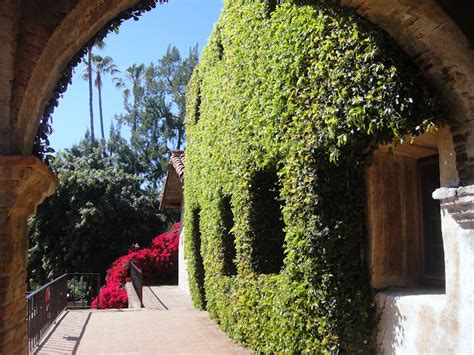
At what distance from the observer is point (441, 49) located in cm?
407

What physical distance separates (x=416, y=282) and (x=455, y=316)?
1.34m

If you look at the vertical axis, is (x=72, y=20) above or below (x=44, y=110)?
above

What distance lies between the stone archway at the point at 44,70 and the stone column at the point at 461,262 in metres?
0.20

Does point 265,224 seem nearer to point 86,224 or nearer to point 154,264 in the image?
point 154,264

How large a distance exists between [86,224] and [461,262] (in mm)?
20849

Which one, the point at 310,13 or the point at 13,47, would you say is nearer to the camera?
the point at 13,47

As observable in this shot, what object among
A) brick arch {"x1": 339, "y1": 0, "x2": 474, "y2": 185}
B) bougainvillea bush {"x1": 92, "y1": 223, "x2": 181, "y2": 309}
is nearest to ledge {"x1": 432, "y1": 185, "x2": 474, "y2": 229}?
brick arch {"x1": 339, "y1": 0, "x2": 474, "y2": 185}

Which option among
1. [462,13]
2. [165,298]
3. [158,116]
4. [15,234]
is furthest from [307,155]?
[158,116]

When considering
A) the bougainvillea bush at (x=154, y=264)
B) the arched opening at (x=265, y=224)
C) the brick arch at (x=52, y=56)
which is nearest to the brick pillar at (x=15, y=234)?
the brick arch at (x=52, y=56)

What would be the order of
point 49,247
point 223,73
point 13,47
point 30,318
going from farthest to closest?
point 49,247 < point 223,73 < point 30,318 < point 13,47

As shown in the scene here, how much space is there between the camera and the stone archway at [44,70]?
3.67 m

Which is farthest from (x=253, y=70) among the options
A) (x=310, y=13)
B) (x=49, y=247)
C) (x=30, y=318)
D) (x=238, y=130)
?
(x=49, y=247)

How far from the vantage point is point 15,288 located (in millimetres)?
4051

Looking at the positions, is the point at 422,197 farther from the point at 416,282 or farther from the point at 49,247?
the point at 49,247
